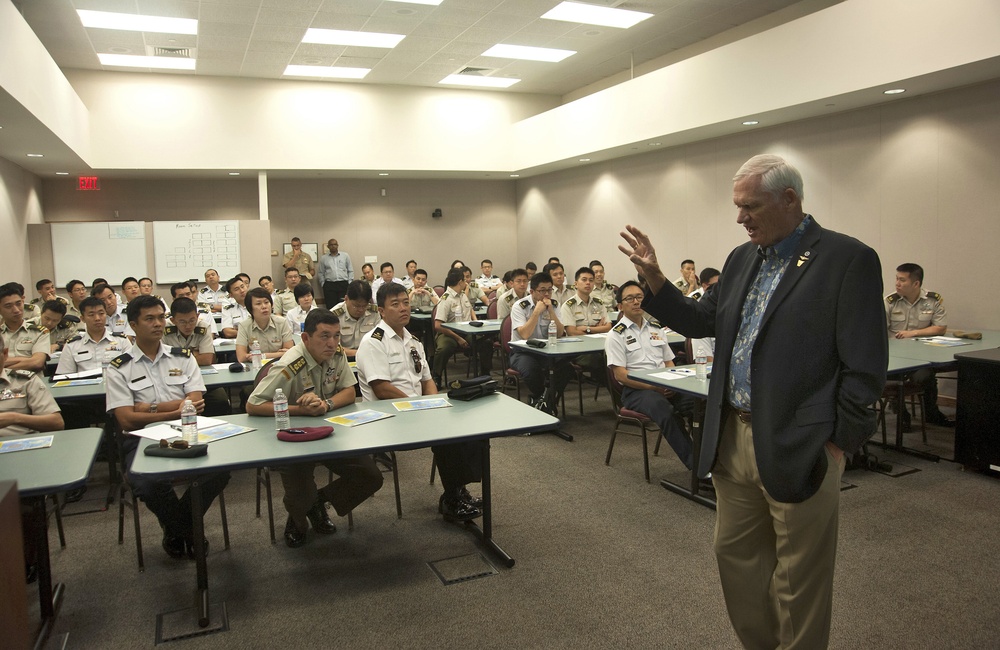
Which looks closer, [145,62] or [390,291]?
[390,291]

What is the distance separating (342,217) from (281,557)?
10724mm

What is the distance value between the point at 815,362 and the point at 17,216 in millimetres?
11464

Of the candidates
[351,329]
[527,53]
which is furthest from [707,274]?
[527,53]

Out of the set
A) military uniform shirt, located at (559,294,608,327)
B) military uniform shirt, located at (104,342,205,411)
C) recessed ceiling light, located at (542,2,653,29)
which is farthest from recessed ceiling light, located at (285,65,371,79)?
military uniform shirt, located at (104,342,205,411)

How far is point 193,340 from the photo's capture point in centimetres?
552

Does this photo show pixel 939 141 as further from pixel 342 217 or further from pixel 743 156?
pixel 342 217

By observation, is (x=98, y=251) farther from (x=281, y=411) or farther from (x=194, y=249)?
(x=281, y=411)

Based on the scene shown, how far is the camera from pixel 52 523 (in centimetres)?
426

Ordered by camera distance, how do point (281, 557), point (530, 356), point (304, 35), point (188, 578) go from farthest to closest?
1. point (304, 35)
2. point (530, 356)
3. point (281, 557)
4. point (188, 578)

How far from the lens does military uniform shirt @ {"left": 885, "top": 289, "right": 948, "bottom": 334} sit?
21.0ft

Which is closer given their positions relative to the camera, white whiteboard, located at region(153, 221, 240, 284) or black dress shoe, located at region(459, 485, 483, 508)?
black dress shoe, located at region(459, 485, 483, 508)

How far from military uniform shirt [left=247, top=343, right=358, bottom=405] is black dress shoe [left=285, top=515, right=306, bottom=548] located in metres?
0.72

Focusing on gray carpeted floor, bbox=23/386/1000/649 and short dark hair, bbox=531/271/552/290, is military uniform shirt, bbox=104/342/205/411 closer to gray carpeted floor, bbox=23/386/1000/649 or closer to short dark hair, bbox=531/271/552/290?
gray carpeted floor, bbox=23/386/1000/649

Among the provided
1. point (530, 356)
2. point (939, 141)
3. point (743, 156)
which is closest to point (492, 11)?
point (743, 156)
